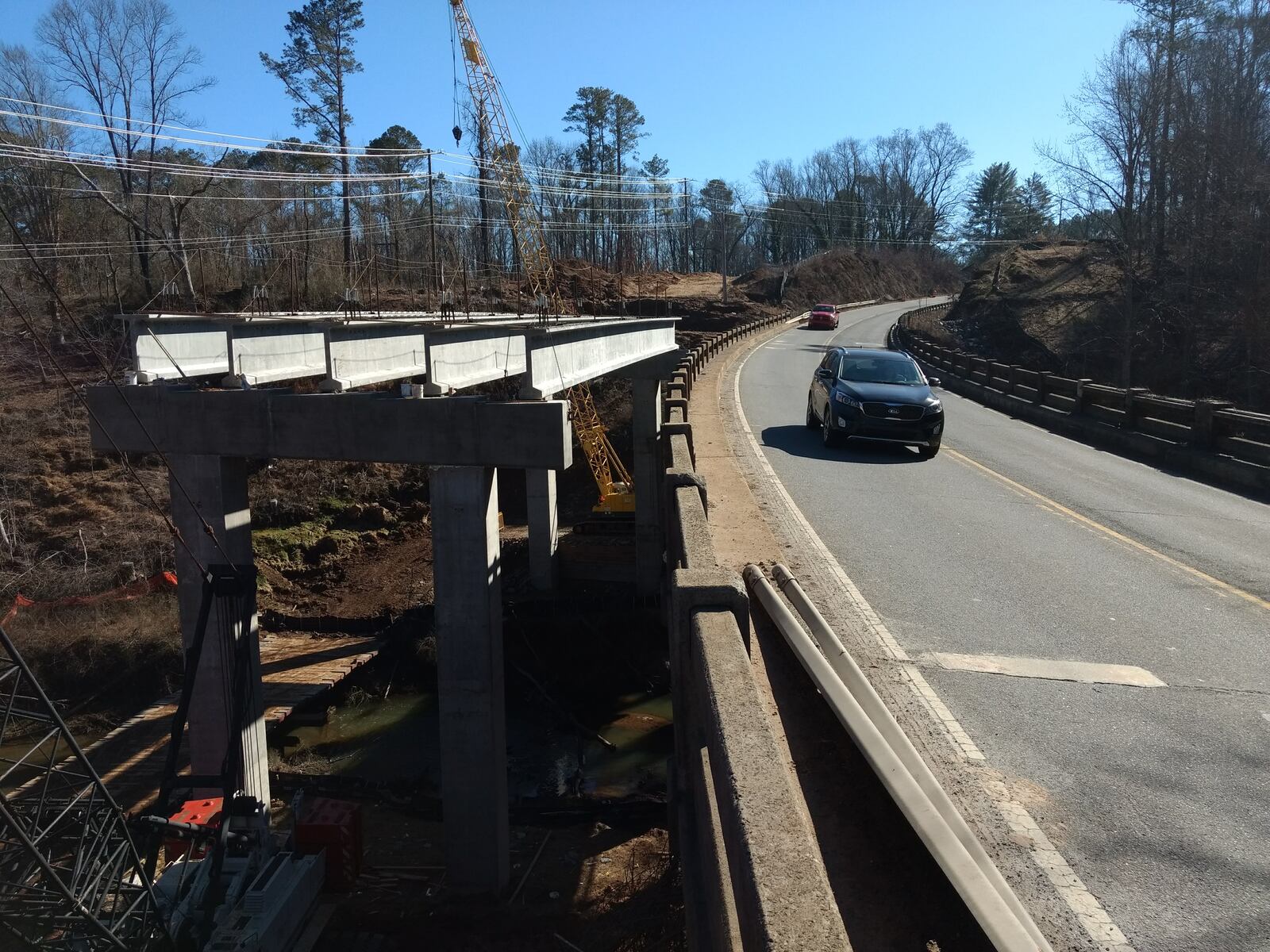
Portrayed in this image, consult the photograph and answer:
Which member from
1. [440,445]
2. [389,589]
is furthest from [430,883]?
[389,589]

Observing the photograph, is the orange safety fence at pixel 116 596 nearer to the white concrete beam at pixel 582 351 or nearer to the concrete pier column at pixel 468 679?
the white concrete beam at pixel 582 351

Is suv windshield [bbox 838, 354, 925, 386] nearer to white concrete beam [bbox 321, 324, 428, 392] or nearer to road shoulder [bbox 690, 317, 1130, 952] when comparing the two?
road shoulder [bbox 690, 317, 1130, 952]

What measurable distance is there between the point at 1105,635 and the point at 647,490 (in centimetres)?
1905

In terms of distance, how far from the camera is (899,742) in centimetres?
538

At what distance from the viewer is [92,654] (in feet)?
70.3

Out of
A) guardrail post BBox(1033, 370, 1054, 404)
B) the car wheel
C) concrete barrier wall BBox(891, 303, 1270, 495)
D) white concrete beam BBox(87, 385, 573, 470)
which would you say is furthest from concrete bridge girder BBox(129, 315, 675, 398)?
guardrail post BBox(1033, 370, 1054, 404)

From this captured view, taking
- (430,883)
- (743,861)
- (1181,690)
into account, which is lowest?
(430,883)

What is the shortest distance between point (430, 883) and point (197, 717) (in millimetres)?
4406

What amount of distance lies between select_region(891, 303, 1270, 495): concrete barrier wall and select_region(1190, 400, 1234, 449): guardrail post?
15 mm

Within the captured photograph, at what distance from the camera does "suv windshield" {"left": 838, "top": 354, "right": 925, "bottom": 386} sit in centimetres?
1736

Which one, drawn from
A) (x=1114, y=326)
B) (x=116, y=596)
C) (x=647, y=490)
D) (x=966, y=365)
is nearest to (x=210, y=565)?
(x=116, y=596)

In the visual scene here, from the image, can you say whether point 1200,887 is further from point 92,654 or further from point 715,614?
point 92,654

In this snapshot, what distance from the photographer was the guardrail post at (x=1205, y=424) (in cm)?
1750

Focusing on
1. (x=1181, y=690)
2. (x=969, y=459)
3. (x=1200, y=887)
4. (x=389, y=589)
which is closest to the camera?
(x=1200, y=887)
